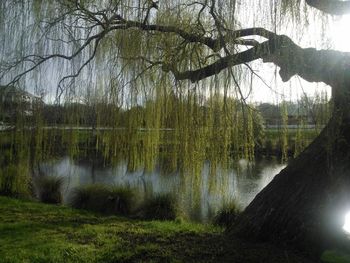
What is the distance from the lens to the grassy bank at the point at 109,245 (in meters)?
3.41

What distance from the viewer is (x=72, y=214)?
7.28m

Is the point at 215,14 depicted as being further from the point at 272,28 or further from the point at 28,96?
the point at 28,96

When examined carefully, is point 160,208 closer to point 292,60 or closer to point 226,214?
point 226,214

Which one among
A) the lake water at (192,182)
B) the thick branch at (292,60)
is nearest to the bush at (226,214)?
the lake water at (192,182)

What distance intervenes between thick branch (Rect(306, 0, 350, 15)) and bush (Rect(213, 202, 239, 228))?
184 inches

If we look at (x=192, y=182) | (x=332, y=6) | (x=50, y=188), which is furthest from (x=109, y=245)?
(x=50, y=188)

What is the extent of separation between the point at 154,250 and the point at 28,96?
2.08m

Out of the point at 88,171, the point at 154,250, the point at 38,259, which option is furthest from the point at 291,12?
the point at 88,171

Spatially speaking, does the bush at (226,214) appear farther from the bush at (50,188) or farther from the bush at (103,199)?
the bush at (50,188)

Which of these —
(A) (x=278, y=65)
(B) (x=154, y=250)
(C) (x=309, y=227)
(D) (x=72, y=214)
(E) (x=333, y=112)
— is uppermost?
(A) (x=278, y=65)

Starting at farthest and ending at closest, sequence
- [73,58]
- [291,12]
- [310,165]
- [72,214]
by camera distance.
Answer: [72,214], [73,58], [310,165], [291,12]

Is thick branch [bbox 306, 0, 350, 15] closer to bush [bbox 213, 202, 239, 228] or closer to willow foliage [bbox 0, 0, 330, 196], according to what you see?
willow foliage [bbox 0, 0, 330, 196]

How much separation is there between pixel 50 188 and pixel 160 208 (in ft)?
10.1

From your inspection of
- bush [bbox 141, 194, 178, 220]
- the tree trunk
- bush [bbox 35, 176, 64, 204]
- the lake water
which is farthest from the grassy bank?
bush [bbox 35, 176, 64, 204]
